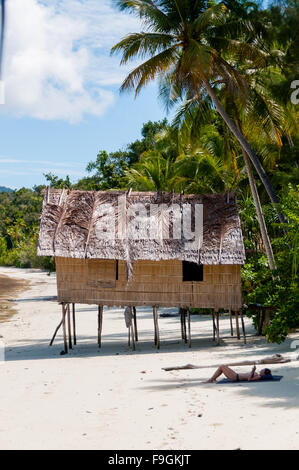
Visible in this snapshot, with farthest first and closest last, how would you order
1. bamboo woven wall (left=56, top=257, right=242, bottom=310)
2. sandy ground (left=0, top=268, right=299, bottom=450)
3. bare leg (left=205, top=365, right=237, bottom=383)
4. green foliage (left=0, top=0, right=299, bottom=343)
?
bamboo woven wall (left=56, top=257, right=242, bottom=310), green foliage (left=0, top=0, right=299, bottom=343), bare leg (left=205, top=365, right=237, bottom=383), sandy ground (left=0, top=268, right=299, bottom=450)

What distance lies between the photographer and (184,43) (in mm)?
15180

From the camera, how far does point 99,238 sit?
14641 millimetres

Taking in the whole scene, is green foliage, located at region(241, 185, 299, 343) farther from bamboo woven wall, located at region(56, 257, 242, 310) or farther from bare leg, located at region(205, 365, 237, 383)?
bare leg, located at region(205, 365, 237, 383)

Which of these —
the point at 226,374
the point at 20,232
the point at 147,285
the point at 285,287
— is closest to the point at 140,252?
the point at 147,285

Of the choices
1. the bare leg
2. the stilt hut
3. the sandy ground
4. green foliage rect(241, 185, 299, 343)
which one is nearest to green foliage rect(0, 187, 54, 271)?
the stilt hut

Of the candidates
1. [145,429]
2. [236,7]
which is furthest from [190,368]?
[236,7]

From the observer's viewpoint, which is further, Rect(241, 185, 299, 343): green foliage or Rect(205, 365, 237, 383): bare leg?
Rect(241, 185, 299, 343): green foliage

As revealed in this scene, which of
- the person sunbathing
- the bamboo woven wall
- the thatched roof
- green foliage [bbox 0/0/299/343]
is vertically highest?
green foliage [bbox 0/0/299/343]

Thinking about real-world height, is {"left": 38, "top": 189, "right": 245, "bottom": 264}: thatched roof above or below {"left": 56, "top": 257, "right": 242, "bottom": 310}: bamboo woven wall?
above

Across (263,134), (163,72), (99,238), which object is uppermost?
(163,72)

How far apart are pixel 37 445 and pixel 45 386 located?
3.59 metres

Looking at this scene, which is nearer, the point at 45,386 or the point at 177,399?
the point at 177,399

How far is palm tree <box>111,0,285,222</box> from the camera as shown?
15062mm

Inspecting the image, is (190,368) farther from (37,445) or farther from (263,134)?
(263,134)
